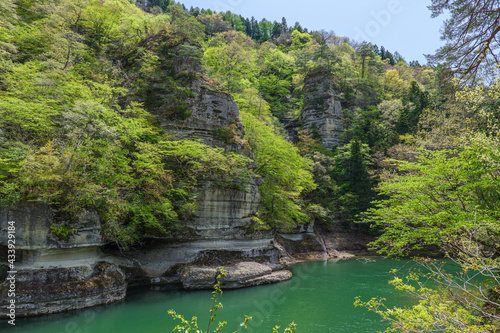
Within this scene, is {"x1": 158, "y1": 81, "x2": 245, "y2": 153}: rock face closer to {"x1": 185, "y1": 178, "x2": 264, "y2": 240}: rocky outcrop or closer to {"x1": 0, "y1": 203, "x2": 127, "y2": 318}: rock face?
{"x1": 185, "y1": 178, "x2": 264, "y2": 240}: rocky outcrop

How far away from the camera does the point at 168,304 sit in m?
12.5

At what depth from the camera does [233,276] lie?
49.4 feet

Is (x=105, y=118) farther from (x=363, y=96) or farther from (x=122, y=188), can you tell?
(x=363, y=96)

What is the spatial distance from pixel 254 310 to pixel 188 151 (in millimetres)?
9088

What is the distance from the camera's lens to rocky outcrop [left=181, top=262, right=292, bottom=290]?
14383 mm

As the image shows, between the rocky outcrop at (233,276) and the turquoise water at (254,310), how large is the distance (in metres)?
0.42

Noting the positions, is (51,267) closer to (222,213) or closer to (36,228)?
(36,228)

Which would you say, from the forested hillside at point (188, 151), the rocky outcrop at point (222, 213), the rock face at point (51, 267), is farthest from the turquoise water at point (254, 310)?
the rocky outcrop at point (222, 213)

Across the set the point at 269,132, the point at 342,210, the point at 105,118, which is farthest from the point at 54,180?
the point at 342,210

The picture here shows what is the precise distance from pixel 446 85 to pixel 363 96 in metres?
35.9

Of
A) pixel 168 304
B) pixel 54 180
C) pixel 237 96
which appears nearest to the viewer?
pixel 54 180

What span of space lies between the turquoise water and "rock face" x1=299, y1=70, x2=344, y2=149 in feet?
69.5

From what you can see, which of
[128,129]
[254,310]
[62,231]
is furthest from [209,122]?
[254,310]

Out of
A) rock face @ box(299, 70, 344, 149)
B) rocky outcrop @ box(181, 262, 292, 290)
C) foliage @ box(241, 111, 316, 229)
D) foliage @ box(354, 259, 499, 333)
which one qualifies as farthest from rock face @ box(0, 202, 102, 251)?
rock face @ box(299, 70, 344, 149)
